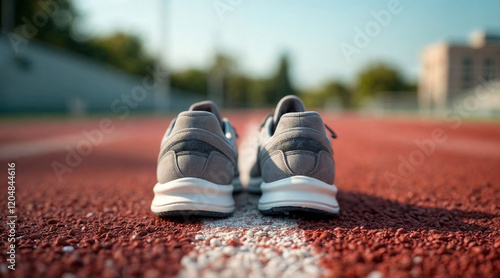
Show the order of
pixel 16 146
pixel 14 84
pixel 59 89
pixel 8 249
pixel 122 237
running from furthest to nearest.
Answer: pixel 59 89 < pixel 14 84 < pixel 16 146 < pixel 122 237 < pixel 8 249

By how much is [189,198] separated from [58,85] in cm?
2444

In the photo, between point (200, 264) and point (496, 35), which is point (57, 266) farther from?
point (496, 35)

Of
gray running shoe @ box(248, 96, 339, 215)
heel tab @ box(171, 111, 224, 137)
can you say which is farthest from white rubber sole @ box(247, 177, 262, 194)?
heel tab @ box(171, 111, 224, 137)

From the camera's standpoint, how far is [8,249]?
124 centimetres

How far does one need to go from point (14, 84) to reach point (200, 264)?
23843mm

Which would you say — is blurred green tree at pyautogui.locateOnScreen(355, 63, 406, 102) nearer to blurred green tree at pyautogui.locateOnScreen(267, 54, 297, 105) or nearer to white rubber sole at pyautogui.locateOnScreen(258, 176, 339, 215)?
blurred green tree at pyautogui.locateOnScreen(267, 54, 297, 105)

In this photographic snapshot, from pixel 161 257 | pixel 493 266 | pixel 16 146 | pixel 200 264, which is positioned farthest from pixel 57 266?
pixel 16 146

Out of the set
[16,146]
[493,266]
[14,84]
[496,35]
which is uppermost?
[14,84]

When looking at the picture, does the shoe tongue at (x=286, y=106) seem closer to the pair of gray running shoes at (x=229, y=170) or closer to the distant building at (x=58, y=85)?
the pair of gray running shoes at (x=229, y=170)

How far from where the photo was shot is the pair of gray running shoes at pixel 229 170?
1.56 metres

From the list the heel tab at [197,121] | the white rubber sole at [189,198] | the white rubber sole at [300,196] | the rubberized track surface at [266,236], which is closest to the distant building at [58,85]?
the rubberized track surface at [266,236]

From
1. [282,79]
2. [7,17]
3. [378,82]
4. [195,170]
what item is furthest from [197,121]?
[378,82]

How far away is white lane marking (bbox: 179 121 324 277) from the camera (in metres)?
1.03

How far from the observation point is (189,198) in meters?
1.57
